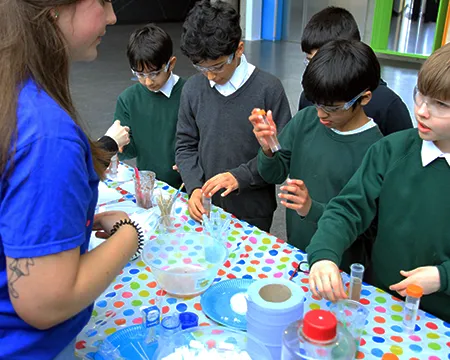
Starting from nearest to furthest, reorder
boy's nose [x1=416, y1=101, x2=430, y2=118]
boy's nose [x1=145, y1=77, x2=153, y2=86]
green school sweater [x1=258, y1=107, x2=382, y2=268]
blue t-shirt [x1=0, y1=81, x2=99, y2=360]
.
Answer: blue t-shirt [x1=0, y1=81, x2=99, y2=360]
boy's nose [x1=416, y1=101, x2=430, y2=118]
green school sweater [x1=258, y1=107, x2=382, y2=268]
boy's nose [x1=145, y1=77, x2=153, y2=86]

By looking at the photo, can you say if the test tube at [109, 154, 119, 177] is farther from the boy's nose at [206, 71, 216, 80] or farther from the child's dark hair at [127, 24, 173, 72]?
the boy's nose at [206, 71, 216, 80]

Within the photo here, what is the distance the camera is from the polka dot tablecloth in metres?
1.06

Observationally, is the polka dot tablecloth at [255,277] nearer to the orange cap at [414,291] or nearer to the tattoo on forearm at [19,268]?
the orange cap at [414,291]

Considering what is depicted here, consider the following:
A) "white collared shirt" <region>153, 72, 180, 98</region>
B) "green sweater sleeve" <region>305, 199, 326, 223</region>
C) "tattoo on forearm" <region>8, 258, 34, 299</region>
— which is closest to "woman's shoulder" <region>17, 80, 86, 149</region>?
"tattoo on forearm" <region>8, 258, 34, 299</region>

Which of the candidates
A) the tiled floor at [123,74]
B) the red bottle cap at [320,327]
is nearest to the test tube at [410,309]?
the red bottle cap at [320,327]

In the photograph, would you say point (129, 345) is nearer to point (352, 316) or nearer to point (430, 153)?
point (352, 316)

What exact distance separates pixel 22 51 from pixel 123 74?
273 inches

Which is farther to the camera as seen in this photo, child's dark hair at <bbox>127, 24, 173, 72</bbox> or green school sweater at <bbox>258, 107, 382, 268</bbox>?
child's dark hair at <bbox>127, 24, 173, 72</bbox>

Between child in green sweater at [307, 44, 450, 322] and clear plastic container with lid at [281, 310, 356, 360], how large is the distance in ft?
0.83

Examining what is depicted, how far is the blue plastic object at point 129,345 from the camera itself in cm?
104

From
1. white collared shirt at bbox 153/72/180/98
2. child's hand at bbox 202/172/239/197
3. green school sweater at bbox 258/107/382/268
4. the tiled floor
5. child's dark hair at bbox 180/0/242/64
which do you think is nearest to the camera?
green school sweater at bbox 258/107/382/268

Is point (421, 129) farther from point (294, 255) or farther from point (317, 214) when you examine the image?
point (294, 255)

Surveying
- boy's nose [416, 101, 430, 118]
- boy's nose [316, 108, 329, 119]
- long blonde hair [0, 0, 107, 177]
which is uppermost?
long blonde hair [0, 0, 107, 177]

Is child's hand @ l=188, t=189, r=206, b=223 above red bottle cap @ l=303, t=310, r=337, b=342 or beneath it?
beneath
